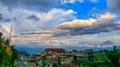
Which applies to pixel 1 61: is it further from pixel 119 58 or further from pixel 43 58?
pixel 43 58

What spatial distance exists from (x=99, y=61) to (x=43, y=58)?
3815 centimetres

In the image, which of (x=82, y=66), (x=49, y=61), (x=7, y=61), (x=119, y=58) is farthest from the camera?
(x=49, y=61)

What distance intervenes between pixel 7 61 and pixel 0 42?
4.18 metres

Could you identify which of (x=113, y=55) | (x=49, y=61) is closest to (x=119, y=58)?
(x=113, y=55)

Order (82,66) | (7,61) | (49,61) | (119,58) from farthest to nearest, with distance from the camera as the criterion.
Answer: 1. (49,61)
2. (82,66)
3. (119,58)
4. (7,61)

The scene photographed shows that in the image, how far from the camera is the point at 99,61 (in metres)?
67.6

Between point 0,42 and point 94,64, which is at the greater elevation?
point 0,42

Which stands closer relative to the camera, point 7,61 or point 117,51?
point 7,61

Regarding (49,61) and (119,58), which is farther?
(49,61)

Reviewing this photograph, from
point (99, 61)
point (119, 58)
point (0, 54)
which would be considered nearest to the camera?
point (0, 54)

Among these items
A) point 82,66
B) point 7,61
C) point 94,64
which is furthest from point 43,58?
point 7,61

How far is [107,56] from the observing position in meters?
64.9

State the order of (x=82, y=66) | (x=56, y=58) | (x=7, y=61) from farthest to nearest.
Answer: 1. (x=56, y=58)
2. (x=82, y=66)
3. (x=7, y=61)

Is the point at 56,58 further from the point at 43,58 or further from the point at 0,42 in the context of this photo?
the point at 0,42
